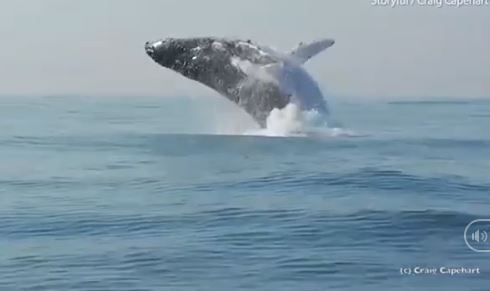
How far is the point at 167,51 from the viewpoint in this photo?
3008 millimetres

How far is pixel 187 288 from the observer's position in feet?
8.98

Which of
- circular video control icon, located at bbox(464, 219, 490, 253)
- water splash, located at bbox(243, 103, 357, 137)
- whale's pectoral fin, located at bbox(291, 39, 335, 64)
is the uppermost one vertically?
whale's pectoral fin, located at bbox(291, 39, 335, 64)

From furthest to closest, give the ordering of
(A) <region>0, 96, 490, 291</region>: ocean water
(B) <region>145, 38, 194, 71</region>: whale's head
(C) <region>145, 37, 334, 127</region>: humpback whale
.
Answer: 1. (C) <region>145, 37, 334, 127</region>: humpback whale
2. (B) <region>145, 38, 194, 71</region>: whale's head
3. (A) <region>0, 96, 490, 291</region>: ocean water

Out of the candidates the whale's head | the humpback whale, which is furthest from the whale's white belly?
the whale's head

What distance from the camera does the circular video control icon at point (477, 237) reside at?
298 cm

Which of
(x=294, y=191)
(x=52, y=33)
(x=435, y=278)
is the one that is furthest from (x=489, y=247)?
(x=52, y=33)

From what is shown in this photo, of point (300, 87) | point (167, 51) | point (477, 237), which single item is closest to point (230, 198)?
point (167, 51)

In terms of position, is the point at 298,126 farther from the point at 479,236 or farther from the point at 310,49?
the point at 479,236

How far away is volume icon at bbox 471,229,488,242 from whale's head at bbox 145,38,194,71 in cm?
131

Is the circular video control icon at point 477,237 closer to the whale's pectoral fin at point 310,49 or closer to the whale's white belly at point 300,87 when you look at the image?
the whale's white belly at point 300,87

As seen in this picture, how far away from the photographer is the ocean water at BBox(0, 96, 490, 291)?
9.07ft

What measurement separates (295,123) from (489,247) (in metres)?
0.98

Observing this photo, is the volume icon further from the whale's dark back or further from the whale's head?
the whale's head

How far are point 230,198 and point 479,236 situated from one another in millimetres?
953
